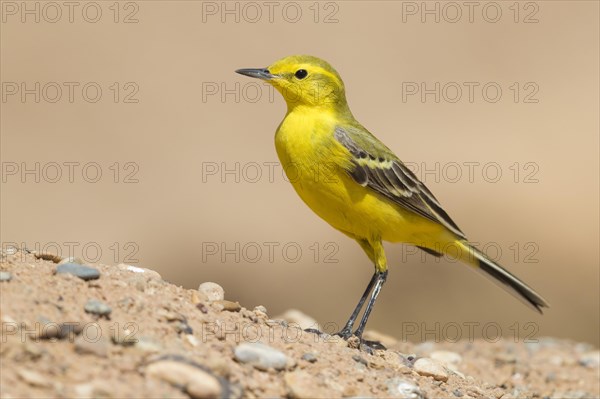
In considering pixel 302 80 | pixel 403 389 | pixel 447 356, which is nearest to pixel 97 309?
pixel 403 389

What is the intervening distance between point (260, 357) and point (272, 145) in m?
15.9

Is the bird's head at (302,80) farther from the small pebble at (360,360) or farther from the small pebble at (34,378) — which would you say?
the small pebble at (34,378)

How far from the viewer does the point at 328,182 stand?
329 inches

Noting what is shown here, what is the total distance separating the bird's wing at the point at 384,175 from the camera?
859cm

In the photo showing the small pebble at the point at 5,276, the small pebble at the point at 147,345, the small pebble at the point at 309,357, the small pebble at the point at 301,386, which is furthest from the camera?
the small pebble at the point at 309,357

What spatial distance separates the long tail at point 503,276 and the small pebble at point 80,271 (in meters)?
4.09

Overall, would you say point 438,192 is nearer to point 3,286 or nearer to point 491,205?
point 491,205

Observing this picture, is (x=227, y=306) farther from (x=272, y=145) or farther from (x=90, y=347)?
(x=272, y=145)

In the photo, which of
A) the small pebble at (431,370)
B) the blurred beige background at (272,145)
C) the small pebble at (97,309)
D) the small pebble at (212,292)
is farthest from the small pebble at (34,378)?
the blurred beige background at (272,145)

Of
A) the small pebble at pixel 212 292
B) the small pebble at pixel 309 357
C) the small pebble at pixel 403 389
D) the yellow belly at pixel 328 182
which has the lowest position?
the small pebble at pixel 403 389

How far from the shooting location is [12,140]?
68.1ft

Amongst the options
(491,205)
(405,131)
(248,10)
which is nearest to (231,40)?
(248,10)

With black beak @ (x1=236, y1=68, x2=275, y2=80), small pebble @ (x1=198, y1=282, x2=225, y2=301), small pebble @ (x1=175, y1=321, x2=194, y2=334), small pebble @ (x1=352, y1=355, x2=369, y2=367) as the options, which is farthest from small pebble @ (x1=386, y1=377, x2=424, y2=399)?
black beak @ (x1=236, y1=68, x2=275, y2=80)

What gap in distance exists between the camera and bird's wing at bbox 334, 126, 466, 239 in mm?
8586
